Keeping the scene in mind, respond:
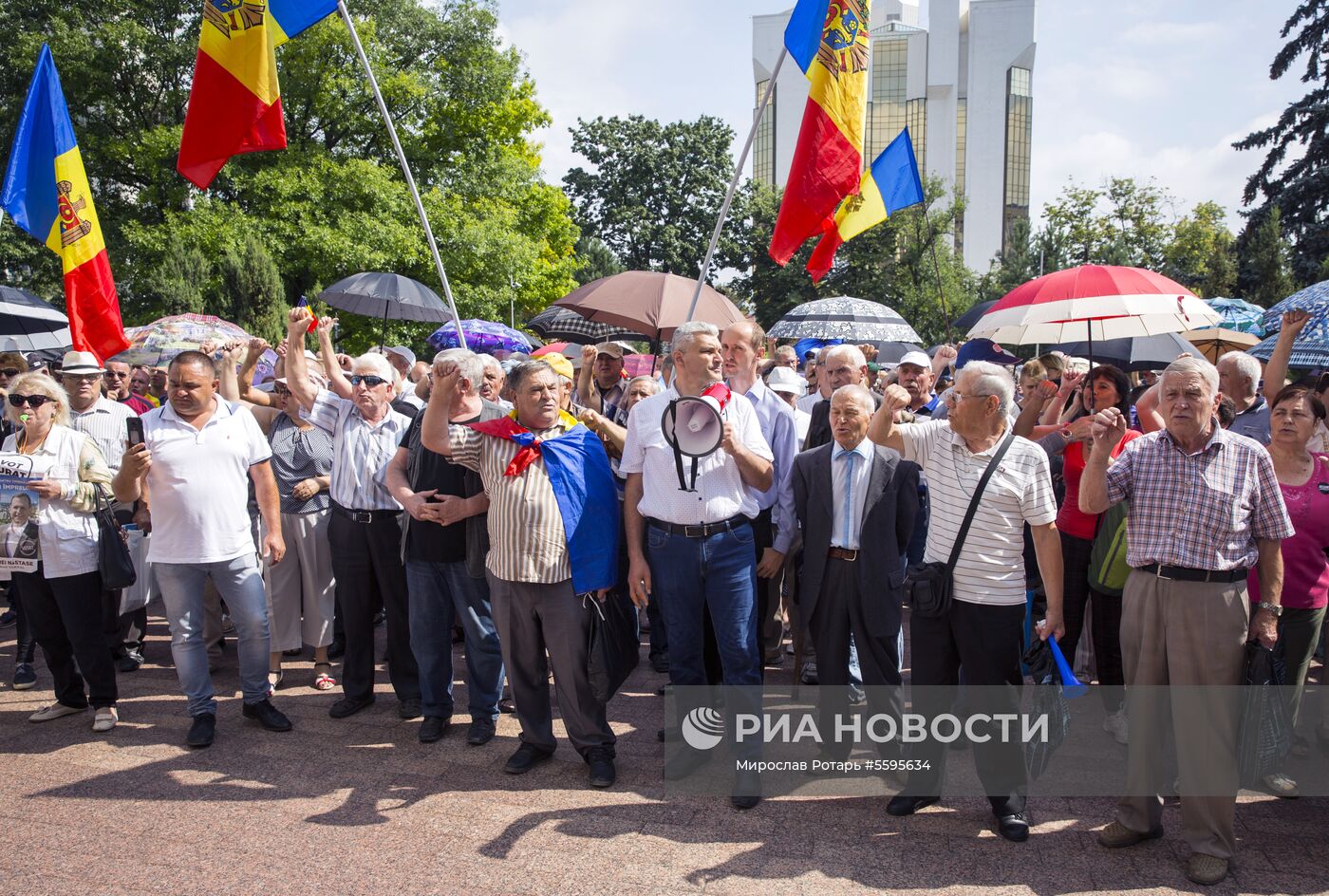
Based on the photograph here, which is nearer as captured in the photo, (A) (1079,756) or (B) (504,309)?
(A) (1079,756)

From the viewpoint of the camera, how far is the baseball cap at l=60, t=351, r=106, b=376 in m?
5.98

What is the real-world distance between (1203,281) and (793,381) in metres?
24.9

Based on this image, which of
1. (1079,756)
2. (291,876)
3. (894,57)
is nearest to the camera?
(291,876)

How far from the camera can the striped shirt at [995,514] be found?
370 centimetres

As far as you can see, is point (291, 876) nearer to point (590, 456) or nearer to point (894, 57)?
point (590, 456)

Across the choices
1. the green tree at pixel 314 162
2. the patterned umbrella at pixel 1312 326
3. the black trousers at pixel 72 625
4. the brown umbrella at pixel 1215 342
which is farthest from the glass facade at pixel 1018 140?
the black trousers at pixel 72 625

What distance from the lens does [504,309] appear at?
27.3m

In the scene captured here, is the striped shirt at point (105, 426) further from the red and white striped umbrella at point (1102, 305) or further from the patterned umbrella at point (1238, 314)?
the patterned umbrella at point (1238, 314)

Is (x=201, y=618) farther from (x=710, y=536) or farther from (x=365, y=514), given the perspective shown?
(x=710, y=536)

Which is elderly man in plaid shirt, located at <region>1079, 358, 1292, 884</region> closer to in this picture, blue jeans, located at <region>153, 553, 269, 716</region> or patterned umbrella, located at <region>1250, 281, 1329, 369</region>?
patterned umbrella, located at <region>1250, 281, 1329, 369</region>

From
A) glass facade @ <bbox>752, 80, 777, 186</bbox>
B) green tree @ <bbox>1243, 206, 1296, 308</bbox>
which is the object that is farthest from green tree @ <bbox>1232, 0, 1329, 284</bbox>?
glass facade @ <bbox>752, 80, 777, 186</bbox>

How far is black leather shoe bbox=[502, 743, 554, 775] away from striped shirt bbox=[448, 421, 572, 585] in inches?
35.5

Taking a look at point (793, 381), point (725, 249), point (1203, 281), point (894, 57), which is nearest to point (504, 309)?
point (725, 249)

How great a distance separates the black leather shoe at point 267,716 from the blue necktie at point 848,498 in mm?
3112
